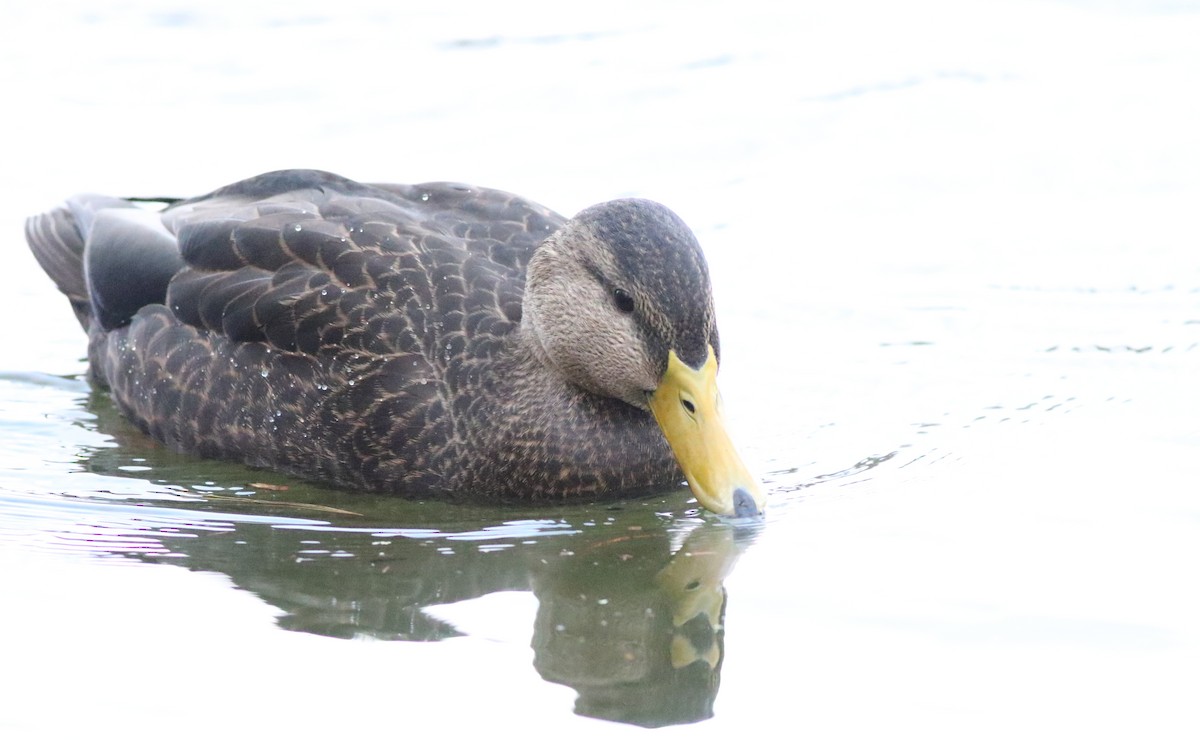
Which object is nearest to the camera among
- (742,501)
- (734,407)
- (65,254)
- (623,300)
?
(742,501)

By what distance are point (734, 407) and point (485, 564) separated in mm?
2321

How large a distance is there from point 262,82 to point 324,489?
6074 millimetres

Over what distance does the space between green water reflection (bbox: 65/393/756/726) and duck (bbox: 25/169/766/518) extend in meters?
0.16

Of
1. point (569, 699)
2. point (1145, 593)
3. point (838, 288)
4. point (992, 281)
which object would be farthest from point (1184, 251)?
point (569, 699)

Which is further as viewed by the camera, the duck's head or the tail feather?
the tail feather

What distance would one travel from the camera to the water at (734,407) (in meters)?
5.30

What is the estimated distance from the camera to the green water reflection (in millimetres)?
5488

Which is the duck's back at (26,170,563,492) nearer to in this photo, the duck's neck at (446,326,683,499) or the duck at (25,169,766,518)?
the duck at (25,169,766,518)

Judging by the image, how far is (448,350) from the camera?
7133 millimetres

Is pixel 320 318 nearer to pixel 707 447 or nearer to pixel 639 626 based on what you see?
pixel 707 447

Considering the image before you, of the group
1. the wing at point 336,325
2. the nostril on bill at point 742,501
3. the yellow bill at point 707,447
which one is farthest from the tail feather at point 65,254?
the nostril on bill at point 742,501

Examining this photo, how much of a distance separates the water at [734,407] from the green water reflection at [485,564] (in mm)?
20

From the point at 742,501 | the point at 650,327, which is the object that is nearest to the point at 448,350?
the point at 650,327

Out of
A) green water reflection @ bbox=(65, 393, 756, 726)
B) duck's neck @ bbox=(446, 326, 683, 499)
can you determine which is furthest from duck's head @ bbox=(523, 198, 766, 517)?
green water reflection @ bbox=(65, 393, 756, 726)
